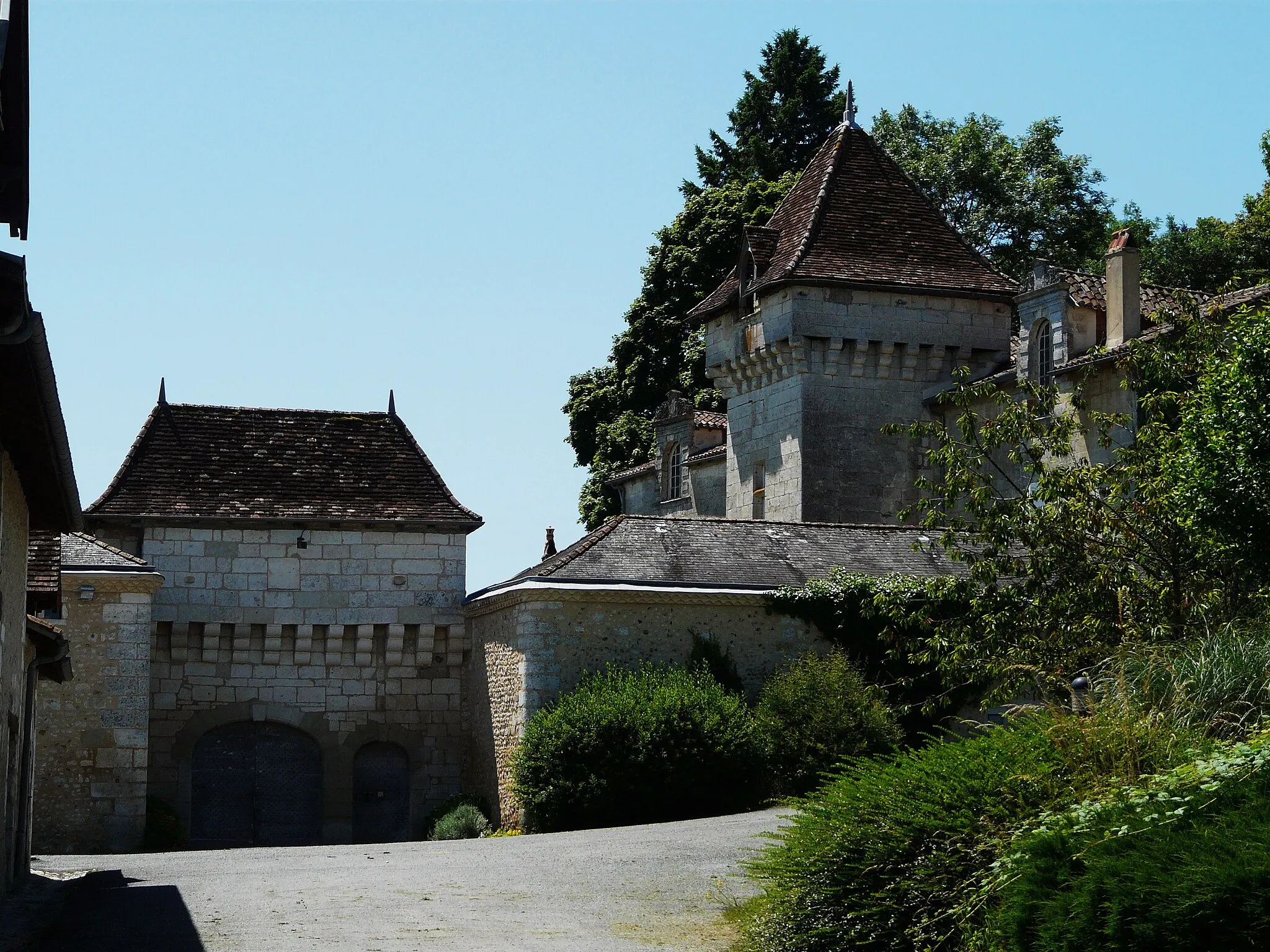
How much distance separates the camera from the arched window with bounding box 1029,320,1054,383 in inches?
1167

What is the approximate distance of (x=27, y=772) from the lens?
18.6m

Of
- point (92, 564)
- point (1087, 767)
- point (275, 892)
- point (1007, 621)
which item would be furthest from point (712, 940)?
point (92, 564)

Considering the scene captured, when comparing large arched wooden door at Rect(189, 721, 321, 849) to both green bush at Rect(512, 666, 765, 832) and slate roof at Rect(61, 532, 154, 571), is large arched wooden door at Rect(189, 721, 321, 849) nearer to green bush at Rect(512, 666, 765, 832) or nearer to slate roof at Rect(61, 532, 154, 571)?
slate roof at Rect(61, 532, 154, 571)

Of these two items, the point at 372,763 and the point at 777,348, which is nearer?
the point at 372,763

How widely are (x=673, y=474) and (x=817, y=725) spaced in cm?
1690

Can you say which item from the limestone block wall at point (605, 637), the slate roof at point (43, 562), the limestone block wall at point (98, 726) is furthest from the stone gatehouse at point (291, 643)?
the slate roof at point (43, 562)

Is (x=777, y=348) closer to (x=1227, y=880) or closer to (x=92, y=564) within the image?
(x=92, y=564)

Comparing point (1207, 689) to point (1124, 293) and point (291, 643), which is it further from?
point (291, 643)

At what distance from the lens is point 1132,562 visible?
17.6 metres

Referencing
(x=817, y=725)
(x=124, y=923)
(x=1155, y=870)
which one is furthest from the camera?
(x=817, y=725)

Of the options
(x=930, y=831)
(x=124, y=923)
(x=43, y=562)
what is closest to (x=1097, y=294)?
(x=43, y=562)

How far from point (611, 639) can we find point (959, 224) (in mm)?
24034

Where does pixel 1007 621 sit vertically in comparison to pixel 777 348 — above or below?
below

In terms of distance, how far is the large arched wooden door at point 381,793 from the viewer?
89.0 ft
